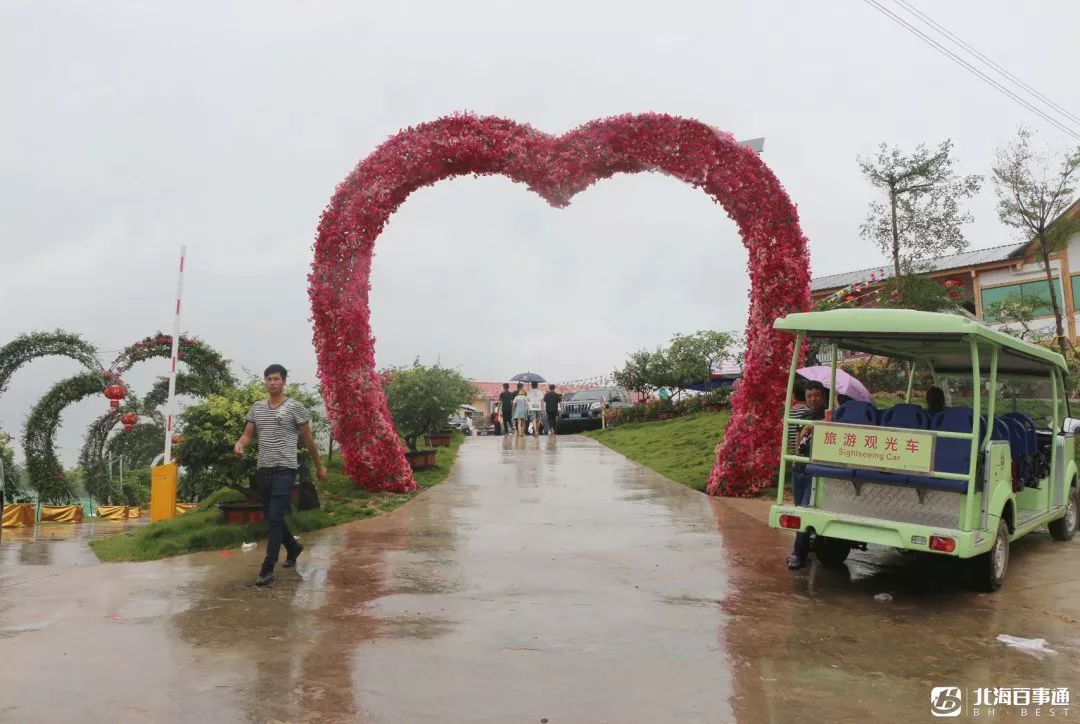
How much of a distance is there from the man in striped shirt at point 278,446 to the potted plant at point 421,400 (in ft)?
24.2

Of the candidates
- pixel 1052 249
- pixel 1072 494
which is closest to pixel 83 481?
pixel 1072 494

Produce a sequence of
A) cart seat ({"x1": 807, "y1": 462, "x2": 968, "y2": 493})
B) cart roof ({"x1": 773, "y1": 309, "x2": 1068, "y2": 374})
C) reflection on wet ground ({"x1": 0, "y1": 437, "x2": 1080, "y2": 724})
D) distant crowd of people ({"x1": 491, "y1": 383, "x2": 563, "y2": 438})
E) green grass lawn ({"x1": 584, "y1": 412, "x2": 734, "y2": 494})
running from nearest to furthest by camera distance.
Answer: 1. reflection on wet ground ({"x1": 0, "y1": 437, "x2": 1080, "y2": 724})
2. cart roof ({"x1": 773, "y1": 309, "x2": 1068, "y2": 374})
3. cart seat ({"x1": 807, "y1": 462, "x2": 968, "y2": 493})
4. green grass lawn ({"x1": 584, "y1": 412, "x2": 734, "y2": 494})
5. distant crowd of people ({"x1": 491, "y1": 383, "x2": 563, "y2": 438})

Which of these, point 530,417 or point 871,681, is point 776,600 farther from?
point 530,417

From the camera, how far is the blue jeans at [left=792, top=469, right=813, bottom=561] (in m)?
7.25

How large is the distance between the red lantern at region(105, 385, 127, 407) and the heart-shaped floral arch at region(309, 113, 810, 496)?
11.3m

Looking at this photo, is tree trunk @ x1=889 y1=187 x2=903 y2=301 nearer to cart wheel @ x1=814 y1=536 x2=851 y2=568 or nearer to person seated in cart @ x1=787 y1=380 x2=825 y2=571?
person seated in cart @ x1=787 y1=380 x2=825 y2=571

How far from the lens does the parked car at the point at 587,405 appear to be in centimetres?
3053

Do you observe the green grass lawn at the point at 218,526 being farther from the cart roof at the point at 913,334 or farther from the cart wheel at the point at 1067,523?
the cart wheel at the point at 1067,523

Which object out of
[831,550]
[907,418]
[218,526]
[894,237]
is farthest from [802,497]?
[894,237]

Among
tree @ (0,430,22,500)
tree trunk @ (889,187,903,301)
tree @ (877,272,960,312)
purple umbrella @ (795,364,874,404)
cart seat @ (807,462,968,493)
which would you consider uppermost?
tree trunk @ (889,187,903,301)

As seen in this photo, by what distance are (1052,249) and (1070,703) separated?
Result: 18447 millimetres

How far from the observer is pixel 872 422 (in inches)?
282

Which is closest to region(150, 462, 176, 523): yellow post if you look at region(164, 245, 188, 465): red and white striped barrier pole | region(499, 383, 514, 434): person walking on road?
region(164, 245, 188, 465): red and white striped barrier pole

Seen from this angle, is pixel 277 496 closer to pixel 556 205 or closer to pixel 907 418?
pixel 907 418
